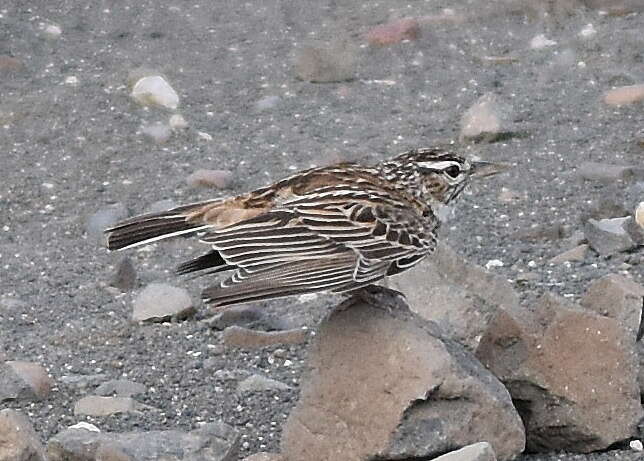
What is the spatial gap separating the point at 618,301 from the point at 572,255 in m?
1.51

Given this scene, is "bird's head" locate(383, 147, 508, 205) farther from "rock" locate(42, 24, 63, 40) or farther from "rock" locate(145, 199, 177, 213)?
"rock" locate(42, 24, 63, 40)

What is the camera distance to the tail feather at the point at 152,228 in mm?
5738

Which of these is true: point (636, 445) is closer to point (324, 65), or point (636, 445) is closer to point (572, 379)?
point (572, 379)

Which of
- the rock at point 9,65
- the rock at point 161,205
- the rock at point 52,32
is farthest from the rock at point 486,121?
the rock at point 52,32

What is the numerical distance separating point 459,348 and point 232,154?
3.96 metres

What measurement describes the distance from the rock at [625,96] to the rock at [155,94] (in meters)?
2.66

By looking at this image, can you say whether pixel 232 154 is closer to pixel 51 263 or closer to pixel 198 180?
pixel 198 180

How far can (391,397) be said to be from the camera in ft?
17.2

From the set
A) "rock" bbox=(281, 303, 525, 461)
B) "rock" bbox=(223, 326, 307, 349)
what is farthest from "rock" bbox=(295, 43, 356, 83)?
"rock" bbox=(281, 303, 525, 461)

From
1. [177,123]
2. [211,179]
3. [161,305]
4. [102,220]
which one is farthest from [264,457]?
[177,123]

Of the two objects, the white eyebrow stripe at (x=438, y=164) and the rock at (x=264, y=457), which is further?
the white eyebrow stripe at (x=438, y=164)

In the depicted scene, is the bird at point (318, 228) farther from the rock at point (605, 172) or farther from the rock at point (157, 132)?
the rock at point (157, 132)

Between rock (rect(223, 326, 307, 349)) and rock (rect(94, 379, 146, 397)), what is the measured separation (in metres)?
0.53

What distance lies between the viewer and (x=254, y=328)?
277 inches
